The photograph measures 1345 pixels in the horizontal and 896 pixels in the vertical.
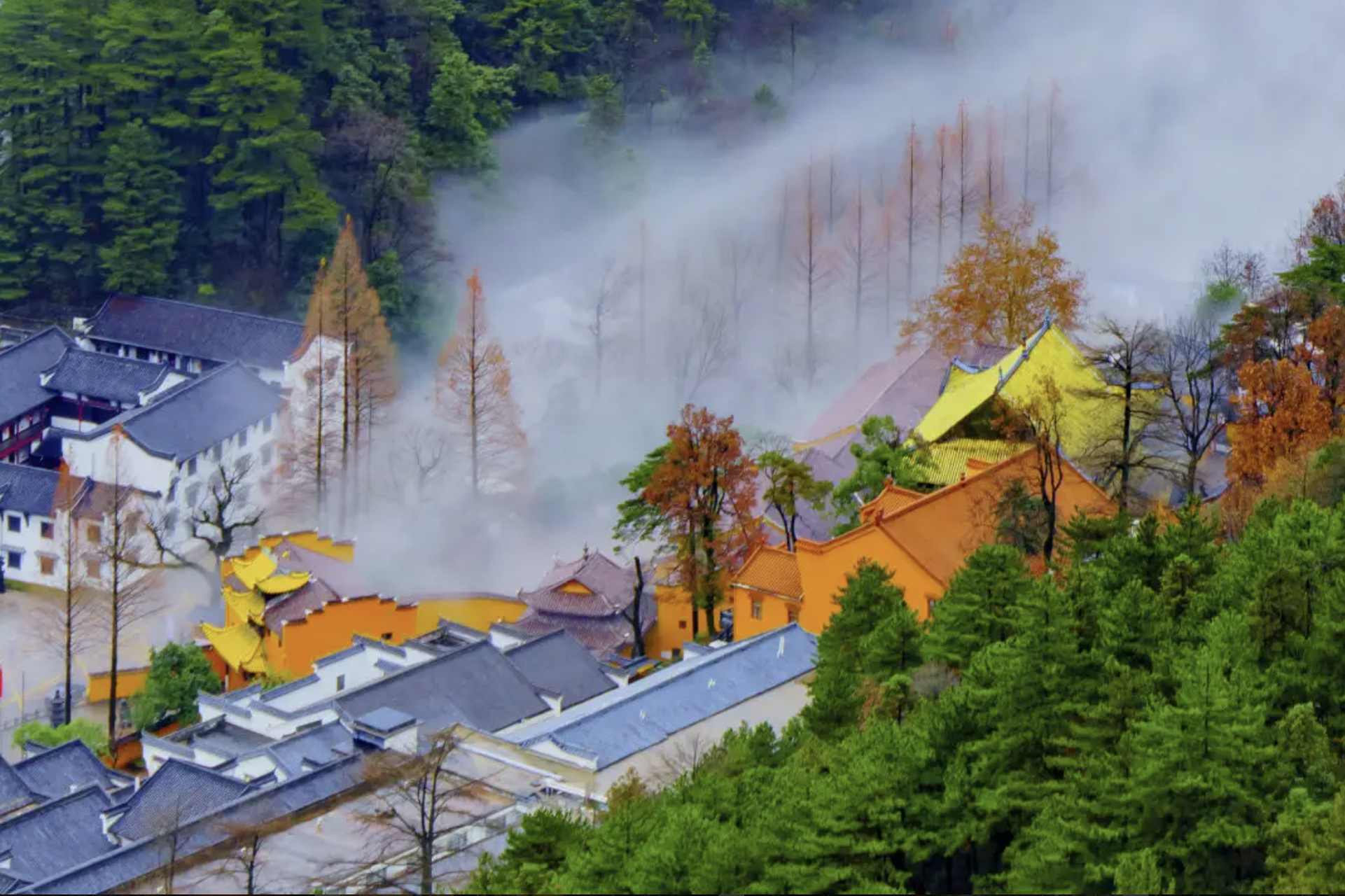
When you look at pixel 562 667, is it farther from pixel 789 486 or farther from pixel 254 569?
pixel 254 569

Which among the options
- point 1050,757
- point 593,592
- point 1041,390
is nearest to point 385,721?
point 593,592

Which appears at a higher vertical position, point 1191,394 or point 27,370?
point 27,370

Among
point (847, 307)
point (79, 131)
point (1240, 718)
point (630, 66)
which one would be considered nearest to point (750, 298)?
point (847, 307)

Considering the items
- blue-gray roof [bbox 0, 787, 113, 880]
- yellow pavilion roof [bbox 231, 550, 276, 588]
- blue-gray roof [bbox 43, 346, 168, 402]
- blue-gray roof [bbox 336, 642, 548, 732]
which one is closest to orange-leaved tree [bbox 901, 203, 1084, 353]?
yellow pavilion roof [bbox 231, 550, 276, 588]

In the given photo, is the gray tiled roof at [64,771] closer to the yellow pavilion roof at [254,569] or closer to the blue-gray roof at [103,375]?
the yellow pavilion roof at [254,569]

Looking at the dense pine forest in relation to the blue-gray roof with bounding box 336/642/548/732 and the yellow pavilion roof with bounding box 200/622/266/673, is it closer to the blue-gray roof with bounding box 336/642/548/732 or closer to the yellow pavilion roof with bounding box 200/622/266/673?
the blue-gray roof with bounding box 336/642/548/732

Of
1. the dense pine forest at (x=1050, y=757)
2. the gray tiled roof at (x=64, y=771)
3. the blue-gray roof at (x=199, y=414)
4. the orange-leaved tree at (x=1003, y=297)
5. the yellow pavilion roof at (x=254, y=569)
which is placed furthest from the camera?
the blue-gray roof at (x=199, y=414)

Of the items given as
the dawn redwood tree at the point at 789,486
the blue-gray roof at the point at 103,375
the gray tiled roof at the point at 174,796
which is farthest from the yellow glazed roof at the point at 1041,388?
the blue-gray roof at the point at 103,375
